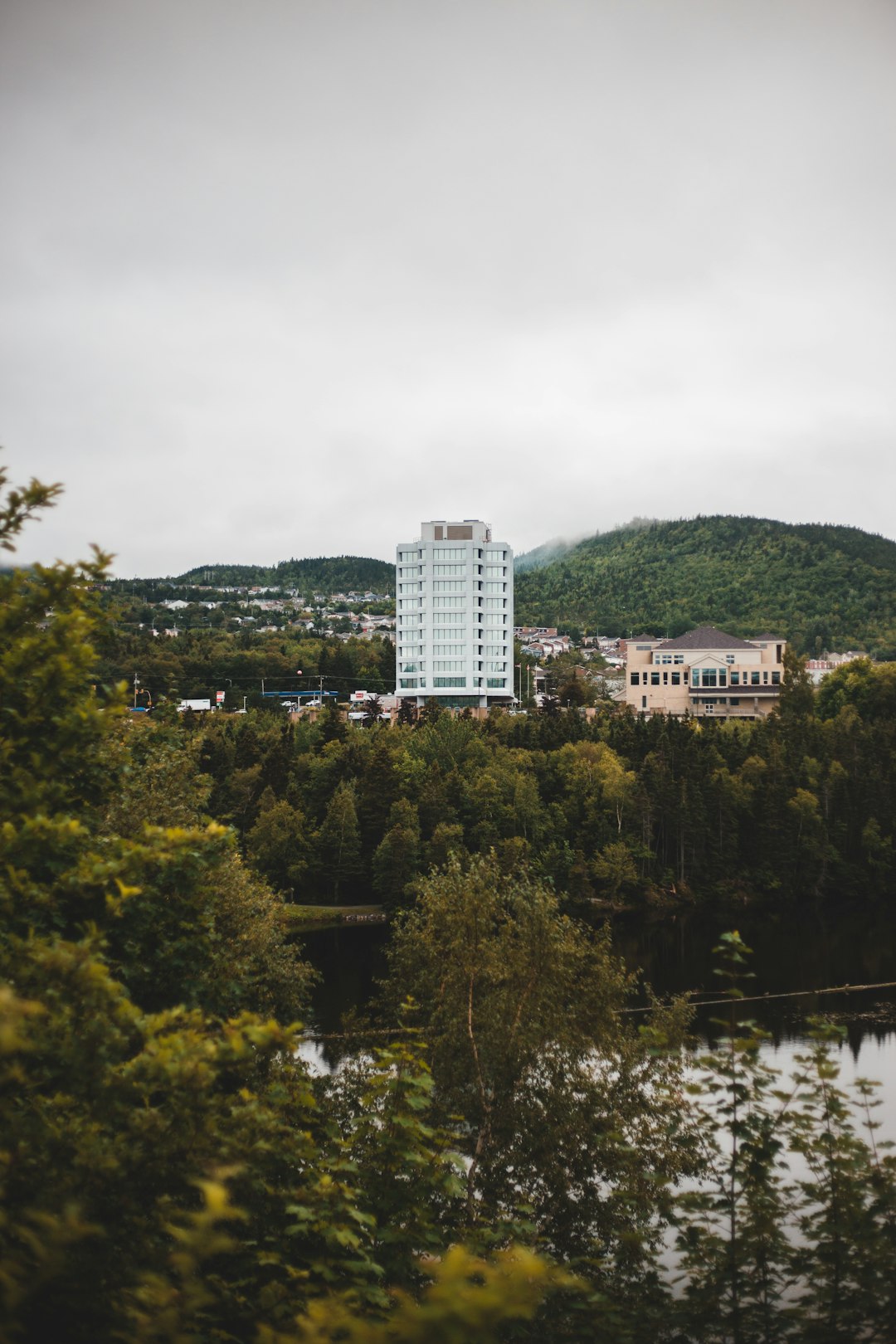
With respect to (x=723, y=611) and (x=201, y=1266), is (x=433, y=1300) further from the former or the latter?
(x=723, y=611)

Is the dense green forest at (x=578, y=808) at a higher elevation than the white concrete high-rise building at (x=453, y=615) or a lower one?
lower

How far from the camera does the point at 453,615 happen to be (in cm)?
9425

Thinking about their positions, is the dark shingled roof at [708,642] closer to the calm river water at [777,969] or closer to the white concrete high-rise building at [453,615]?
the white concrete high-rise building at [453,615]

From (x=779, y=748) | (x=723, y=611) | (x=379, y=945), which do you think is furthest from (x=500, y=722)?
(x=723, y=611)

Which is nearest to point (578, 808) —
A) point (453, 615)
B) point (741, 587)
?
point (453, 615)

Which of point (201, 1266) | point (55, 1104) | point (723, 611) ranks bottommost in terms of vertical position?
point (201, 1266)

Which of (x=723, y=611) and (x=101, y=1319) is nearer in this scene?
(x=101, y=1319)

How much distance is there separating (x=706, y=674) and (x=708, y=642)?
126 inches

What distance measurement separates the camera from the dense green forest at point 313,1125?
227 inches

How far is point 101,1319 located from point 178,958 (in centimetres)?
322

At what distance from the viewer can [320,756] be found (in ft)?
202

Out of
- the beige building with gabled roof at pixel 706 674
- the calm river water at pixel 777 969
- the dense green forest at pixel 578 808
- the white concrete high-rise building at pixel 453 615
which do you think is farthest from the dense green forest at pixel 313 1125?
the white concrete high-rise building at pixel 453 615

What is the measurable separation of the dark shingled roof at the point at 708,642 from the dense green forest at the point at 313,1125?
73991 mm

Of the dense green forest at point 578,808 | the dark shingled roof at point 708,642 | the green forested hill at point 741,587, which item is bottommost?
the dense green forest at point 578,808
